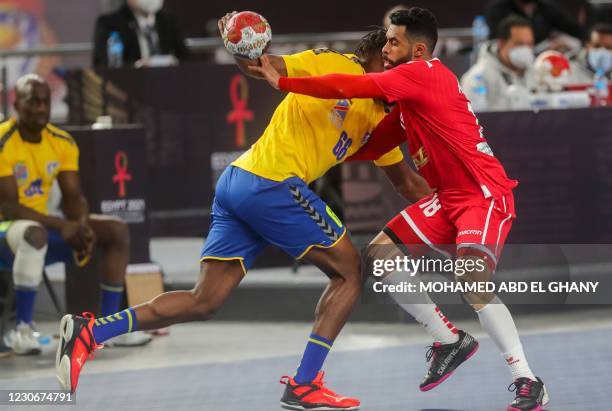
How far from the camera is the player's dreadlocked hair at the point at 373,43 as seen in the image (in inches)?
273

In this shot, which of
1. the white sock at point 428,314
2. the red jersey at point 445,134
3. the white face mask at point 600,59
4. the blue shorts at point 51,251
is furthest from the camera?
the white face mask at point 600,59

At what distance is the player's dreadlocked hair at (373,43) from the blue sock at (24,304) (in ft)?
9.72

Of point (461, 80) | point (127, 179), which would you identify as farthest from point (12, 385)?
point (461, 80)

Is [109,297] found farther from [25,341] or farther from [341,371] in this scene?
[341,371]

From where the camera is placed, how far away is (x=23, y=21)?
54.4 feet

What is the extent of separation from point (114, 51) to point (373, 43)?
556 centimetres

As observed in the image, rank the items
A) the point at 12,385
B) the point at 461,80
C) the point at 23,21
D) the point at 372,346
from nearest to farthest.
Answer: the point at 12,385 → the point at 372,346 → the point at 461,80 → the point at 23,21

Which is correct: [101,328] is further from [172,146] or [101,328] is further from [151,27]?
[151,27]

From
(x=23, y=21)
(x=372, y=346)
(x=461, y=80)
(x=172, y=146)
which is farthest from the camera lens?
(x=23, y=21)

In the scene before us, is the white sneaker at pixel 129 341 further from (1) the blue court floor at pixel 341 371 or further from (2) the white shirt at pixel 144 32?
(2) the white shirt at pixel 144 32

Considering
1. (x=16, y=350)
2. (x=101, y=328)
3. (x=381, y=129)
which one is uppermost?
(x=381, y=129)

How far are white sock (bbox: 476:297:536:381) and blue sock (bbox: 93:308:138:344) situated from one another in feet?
5.33

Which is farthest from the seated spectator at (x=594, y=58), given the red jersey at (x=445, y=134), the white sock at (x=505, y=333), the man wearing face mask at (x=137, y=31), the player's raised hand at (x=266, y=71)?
the player's raised hand at (x=266, y=71)

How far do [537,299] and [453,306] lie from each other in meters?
0.63
